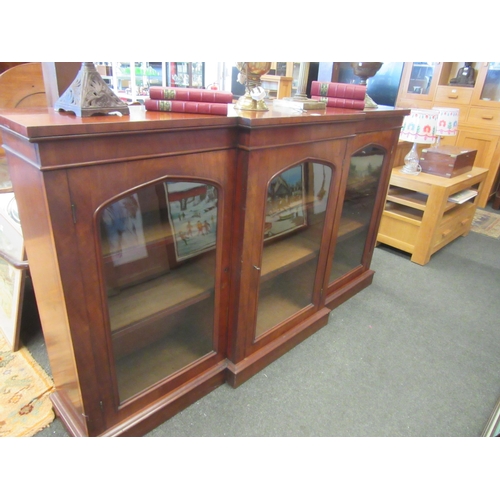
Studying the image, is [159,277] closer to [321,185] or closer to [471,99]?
[321,185]

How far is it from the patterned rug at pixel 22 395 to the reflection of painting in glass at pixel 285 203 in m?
0.96

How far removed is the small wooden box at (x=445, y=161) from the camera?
2.39 metres

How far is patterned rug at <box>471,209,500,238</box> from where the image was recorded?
302 centimetres

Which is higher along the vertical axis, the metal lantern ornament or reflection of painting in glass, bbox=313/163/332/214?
the metal lantern ornament

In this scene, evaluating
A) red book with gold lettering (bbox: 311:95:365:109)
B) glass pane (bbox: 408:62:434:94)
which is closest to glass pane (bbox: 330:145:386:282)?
red book with gold lettering (bbox: 311:95:365:109)

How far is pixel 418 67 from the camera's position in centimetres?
375

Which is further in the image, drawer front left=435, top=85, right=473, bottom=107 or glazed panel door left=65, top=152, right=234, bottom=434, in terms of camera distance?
drawer front left=435, top=85, right=473, bottom=107

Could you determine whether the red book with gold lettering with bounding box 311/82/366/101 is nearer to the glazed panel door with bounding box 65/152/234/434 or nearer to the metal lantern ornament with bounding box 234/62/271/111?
the metal lantern ornament with bounding box 234/62/271/111

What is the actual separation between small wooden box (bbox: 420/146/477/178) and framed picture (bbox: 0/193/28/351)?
2.40 meters

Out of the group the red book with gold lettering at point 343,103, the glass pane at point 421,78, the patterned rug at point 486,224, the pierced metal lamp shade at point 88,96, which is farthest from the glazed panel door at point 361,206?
the glass pane at point 421,78

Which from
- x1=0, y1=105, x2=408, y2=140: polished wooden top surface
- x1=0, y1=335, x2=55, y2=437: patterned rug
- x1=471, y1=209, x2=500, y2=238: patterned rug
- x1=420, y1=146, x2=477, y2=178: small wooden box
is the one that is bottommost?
x1=471, y1=209, x2=500, y2=238: patterned rug

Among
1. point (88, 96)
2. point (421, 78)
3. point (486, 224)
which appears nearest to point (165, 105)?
point (88, 96)

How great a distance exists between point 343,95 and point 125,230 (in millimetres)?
1084
